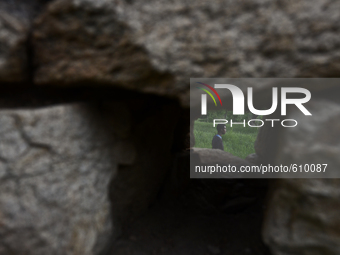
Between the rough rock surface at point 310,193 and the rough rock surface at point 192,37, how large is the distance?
18 centimetres

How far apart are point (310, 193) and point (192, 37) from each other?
700 mm

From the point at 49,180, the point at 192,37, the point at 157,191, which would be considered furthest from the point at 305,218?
the point at 157,191

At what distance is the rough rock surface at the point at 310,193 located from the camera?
3.17 ft

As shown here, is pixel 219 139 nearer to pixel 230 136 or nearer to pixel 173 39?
pixel 230 136

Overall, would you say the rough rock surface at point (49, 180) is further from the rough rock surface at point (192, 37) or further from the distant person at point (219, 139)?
the distant person at point (219, 139)

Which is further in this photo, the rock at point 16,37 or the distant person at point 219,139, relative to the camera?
the distant person at point 219,139

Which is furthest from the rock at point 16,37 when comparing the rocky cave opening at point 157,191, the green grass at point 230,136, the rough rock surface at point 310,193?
the green grass at point 230,136

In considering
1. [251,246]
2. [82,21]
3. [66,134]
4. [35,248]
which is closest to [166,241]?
[251,246]

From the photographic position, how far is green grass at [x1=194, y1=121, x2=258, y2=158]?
11.3 ft

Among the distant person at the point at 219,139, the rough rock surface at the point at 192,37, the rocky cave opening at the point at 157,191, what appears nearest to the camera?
the rough rock surface at the point at 192,37

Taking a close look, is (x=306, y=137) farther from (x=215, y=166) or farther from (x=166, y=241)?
(x=215, y=166)

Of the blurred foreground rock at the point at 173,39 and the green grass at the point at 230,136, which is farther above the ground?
the blurred foreground rock at the point at 173,39

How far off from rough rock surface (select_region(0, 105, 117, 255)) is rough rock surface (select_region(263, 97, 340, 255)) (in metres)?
0.75

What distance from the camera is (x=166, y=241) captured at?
1.53m
